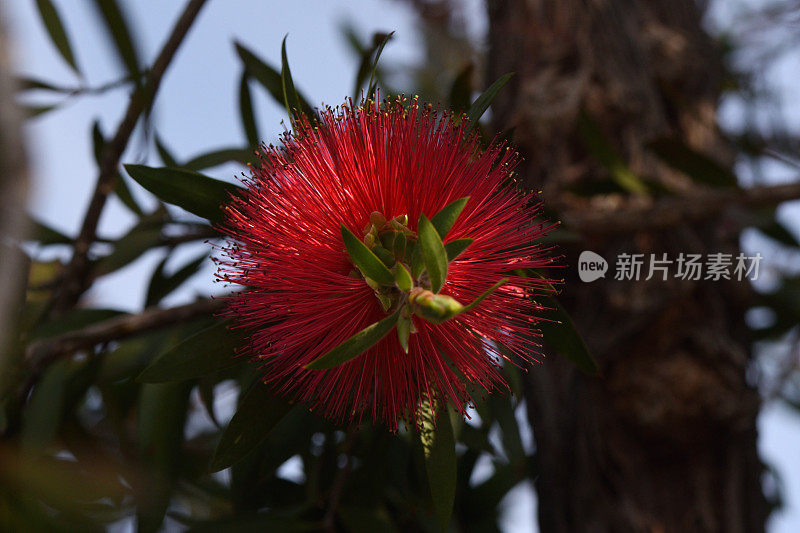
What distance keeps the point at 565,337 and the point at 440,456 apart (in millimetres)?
179

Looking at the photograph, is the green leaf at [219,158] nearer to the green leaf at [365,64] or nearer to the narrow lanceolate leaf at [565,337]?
the green leaf at [365,64]

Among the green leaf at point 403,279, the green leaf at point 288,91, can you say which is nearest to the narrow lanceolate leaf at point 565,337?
the green leaf at point 403,279

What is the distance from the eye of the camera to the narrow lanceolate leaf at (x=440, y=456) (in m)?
0.59

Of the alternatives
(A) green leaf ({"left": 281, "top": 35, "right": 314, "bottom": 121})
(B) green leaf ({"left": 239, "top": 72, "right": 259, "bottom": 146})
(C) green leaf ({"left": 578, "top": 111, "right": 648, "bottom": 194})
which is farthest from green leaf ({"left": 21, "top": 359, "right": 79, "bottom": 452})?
(C) green leaf ({"left": 578, "top": 111, "right": 648, "bottom": 194})

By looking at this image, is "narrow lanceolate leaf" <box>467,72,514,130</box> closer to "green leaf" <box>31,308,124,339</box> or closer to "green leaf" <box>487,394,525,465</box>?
"green leaf" <box>487,394,525,465</box>

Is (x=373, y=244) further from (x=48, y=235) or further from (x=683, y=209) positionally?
(x=48, y=235)

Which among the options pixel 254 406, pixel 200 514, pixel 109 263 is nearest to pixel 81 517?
pixel 254 406

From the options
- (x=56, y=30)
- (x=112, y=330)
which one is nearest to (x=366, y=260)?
(x=112, y=330)

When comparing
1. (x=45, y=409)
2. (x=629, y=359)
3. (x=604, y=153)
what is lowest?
(x=45, y=409)

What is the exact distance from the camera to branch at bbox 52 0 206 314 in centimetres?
88

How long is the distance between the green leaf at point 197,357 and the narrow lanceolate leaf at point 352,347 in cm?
23

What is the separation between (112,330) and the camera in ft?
2.85

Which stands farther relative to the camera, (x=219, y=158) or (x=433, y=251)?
(x=219, y=158)

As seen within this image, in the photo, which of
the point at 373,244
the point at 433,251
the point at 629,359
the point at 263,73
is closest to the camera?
the point at 433,251
